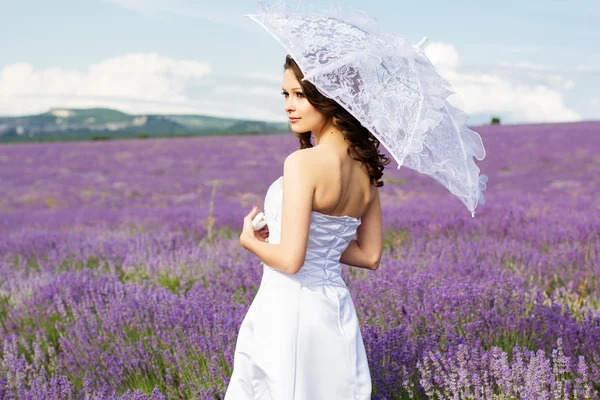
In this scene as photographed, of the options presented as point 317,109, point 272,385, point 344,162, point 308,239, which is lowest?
point 272,385

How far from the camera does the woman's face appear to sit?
6.53 ft

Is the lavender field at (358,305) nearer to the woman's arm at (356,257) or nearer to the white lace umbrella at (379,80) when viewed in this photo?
the woman's arm at (356,257)

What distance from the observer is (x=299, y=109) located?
6.55ft

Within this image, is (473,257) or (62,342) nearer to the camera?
(62,342)

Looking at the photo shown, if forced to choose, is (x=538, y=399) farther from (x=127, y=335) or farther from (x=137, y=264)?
(x=137, y=264)

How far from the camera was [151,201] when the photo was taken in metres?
11.9

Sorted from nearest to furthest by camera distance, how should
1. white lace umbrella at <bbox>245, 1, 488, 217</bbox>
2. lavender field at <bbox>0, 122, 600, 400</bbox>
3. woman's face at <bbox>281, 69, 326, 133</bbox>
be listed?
white lace umbrella at <bbox>245, 1, 488, 217</bbox> → woman's face at <bbox>281, 69, 326, 133</bbox> → lavender field at <bbox>0, 122, 600, 400</bbox>

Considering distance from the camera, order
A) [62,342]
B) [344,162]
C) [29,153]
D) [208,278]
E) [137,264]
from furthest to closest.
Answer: [29,153]
[137,264]
[208,278]
[62,342]
[344,162]

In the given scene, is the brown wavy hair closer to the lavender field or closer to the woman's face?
the woman's face

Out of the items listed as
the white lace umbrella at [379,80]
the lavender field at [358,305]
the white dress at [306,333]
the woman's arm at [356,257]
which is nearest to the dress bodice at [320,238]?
the white dress at [306,333]

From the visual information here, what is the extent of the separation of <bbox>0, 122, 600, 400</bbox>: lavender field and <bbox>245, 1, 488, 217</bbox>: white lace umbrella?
2.34 ft

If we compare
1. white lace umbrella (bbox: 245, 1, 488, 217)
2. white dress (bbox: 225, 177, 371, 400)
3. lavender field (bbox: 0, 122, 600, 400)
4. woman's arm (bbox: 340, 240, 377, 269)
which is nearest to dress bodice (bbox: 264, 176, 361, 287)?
white dress (bbox: 225, 177, 371, 400)

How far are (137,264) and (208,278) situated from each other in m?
1.11

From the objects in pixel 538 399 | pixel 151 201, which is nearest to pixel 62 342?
pixel 538 399
